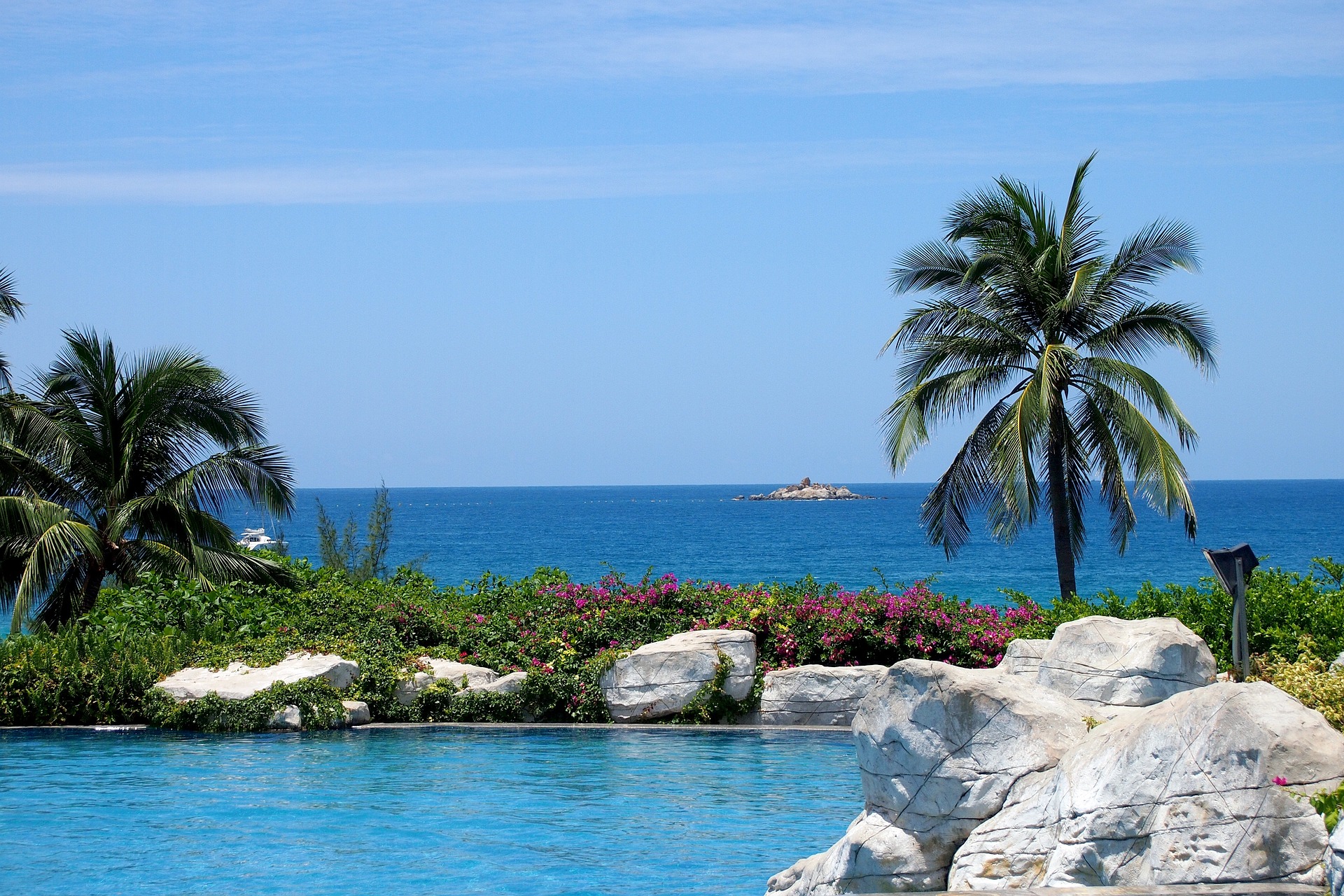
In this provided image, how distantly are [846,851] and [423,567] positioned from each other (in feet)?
199

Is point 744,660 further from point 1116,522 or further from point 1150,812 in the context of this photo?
point 1150,812

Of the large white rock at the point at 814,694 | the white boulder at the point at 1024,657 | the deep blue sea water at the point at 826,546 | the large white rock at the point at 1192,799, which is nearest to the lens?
the large white rock at the point at 1192,799

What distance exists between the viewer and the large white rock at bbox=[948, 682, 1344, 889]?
5.74 meters

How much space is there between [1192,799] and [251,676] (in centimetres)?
1250

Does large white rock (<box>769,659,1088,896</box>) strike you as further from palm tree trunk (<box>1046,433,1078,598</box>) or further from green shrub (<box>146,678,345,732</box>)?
palm tree trunk (<box>1046,433,1078,598</box>)

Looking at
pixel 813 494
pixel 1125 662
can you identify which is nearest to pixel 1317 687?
pixel 1125 662

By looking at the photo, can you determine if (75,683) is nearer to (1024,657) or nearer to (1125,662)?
(1024,657)

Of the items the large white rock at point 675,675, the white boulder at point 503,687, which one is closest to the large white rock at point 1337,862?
the large white rock at point 675,675

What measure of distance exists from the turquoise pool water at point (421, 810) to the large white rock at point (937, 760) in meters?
1.80

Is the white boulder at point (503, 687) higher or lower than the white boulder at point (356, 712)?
higher

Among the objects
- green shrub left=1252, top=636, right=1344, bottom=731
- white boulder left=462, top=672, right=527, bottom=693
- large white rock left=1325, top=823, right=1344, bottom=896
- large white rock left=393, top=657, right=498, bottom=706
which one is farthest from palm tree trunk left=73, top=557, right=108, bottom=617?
large white rock left=1325, top=823, right=1344, bottom=896

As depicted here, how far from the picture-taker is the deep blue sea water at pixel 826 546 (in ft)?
194

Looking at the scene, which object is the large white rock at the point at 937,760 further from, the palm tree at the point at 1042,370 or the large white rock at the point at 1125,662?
the palm tree at the point at 1042,370

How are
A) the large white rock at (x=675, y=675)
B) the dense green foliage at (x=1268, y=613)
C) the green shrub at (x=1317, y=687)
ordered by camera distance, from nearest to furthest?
the green shrub at (x=1317, y=687) → the dense green foliage at (x=1268, y=613) → the large white rock at (x=675, y=675)
